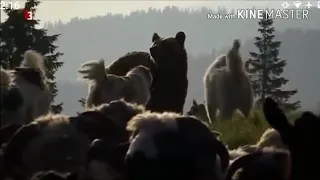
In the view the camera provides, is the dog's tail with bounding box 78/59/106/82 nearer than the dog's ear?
No

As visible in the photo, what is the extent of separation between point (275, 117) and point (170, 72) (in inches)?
139

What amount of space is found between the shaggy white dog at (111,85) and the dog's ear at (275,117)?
14.3 feet

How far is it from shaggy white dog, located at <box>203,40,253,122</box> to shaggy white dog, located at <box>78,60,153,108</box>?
7.79ft

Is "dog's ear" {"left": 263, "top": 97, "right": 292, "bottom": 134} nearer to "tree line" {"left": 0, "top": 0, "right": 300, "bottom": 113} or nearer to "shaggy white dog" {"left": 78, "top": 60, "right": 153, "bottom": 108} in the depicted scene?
"shaggy white dog" {"left": 78, "top": 60, "right": 153, "bottom": 108}

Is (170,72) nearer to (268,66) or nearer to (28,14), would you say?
(28,14)

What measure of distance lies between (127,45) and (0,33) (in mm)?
2782

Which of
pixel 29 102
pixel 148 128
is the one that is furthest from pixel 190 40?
pixel 148 128

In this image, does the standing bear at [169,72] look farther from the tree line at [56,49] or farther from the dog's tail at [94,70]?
the tree line at [56,49]

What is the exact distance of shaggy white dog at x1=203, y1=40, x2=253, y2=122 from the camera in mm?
10852

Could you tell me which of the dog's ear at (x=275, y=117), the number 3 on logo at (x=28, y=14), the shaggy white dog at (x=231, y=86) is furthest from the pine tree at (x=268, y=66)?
the dog's ear at (x=275, y=117)

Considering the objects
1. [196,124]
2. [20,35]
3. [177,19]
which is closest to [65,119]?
[196,124]

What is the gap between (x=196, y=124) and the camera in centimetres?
383

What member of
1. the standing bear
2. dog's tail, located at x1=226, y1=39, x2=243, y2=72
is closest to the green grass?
the standing bear

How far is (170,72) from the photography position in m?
7.14
